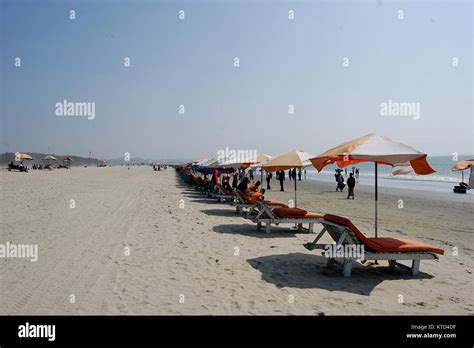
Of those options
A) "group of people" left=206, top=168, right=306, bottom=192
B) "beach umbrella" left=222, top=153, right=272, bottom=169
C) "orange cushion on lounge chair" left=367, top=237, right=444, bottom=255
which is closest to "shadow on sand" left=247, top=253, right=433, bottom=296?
"orange cushion on lounge chair" left=367, top=237, right=444, bottom=255

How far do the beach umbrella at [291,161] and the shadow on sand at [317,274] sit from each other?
9.92 feet

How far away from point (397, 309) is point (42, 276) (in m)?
5.15

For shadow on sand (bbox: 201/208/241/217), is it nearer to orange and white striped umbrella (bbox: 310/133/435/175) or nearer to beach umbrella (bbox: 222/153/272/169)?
beach umbrella (bbox: 222/153/272/169)

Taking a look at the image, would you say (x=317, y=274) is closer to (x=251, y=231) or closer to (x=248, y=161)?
(x=251, y=231)

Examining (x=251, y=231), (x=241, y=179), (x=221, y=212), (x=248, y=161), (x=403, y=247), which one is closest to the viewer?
(x=403, y=247)

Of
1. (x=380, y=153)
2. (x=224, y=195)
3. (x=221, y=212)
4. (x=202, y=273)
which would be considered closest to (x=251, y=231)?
(x=221, y=212)

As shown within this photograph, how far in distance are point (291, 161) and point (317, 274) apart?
13.8ft

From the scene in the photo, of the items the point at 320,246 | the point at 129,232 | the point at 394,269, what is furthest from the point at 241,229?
the point at 394,269

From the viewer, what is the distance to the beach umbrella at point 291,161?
953 cm

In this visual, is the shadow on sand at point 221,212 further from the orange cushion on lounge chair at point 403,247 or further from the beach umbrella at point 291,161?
the orange cushion on lounge chair at point 403,247

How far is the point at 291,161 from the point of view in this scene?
32.0 ft

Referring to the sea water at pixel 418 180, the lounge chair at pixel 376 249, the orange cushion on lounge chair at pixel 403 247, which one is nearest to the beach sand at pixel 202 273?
the lounge chair at pixel 376 249

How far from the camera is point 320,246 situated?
21.7 ft
